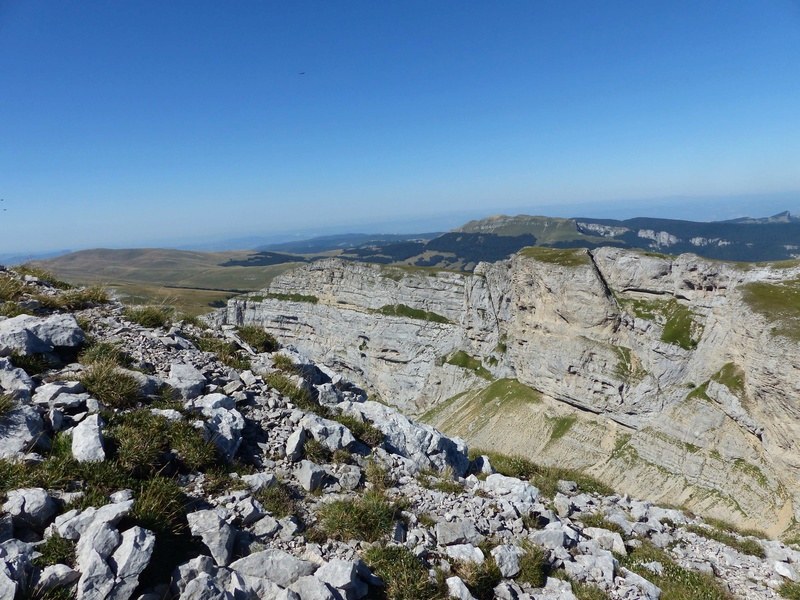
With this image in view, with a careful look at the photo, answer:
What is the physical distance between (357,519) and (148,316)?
9.74m

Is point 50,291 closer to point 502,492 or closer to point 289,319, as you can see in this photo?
point 502,492

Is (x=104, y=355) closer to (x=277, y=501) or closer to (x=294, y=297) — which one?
(x=277, y=501)

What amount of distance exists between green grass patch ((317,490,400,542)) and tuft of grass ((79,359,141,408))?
466 centimetres

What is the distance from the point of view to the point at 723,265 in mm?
50562

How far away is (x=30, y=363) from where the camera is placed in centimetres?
842

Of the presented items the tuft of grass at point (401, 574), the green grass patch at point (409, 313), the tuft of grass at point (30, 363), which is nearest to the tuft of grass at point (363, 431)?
the tuft of grass at point (401, 574)

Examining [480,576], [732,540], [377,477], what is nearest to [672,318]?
[732,540]

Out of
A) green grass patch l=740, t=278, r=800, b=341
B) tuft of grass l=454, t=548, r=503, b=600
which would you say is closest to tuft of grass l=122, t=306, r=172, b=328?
tuft of grass l=454, t=548, r=503, b=600

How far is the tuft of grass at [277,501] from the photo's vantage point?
280 inches

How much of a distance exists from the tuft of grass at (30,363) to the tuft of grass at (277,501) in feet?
18.5

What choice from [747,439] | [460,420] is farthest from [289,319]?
[747,439]

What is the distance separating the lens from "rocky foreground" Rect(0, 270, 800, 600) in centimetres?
539

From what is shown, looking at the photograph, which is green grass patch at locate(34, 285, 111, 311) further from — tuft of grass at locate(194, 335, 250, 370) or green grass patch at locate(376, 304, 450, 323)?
green grass patch at locate(376, 304, 450, 323)

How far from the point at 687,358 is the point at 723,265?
12726 millimetres
